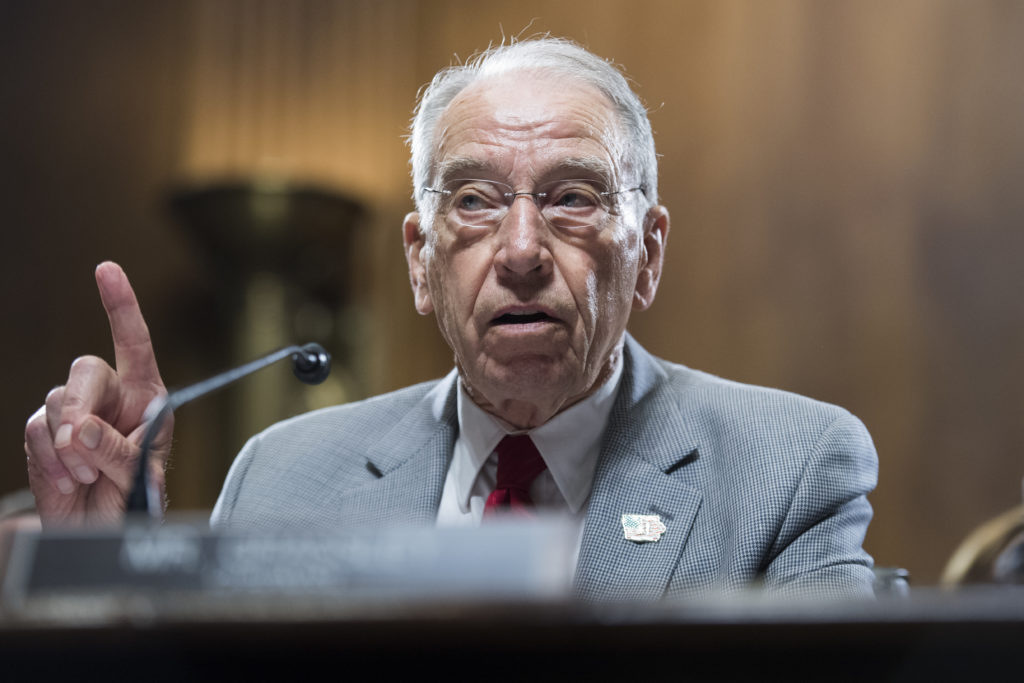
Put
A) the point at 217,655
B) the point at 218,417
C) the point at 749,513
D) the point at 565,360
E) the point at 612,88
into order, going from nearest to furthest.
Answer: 1. the point at 217,655
2. the point at 749,513
3. the point at 565,360
4. the point at 612,88
5. the point at 218,417

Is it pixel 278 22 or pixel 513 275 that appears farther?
pixel 278 22

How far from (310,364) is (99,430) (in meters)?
0.31

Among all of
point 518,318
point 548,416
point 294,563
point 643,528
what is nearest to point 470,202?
point 518,318

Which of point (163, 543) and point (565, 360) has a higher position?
point (163, 543)

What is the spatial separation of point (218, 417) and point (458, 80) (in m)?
1.95

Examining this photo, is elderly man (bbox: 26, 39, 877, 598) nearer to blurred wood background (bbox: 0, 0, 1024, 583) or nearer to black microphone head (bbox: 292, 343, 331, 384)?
black microphone head (bbox: 292, 343, 331, 384)

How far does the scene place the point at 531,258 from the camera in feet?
5.19

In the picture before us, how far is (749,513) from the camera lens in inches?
57.9

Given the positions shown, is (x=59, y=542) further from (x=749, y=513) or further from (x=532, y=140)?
(x=532, y=140)

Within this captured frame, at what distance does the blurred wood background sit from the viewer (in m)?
2.94

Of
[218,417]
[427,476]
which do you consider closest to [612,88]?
[427,476]

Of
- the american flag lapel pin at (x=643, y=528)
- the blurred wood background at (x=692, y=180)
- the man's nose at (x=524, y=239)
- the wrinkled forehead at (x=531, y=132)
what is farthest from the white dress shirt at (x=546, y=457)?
the blurred wood background at (x=692, y=180)

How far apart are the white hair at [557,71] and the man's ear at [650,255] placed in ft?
0.12

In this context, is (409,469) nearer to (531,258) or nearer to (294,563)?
(531,258)
